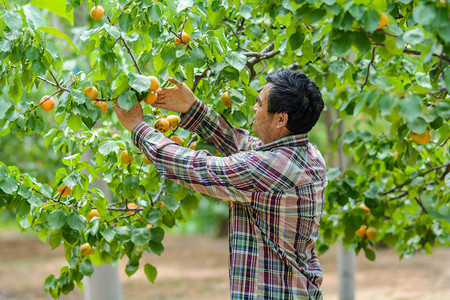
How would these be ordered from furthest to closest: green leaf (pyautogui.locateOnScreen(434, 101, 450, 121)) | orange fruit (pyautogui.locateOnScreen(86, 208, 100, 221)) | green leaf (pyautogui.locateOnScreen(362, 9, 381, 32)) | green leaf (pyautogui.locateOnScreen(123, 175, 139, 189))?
orange fruit (pyautogui.locateOnScreen(86, 208, 100, 221))
green leaf (pyautogui.locateOnScreen(123, 175, 139, 189))
green leaf (pyautogui.locateOnScreen(434, 101, 450, 121))
green leaf (pyautogui.locateOnScreen(362, 9, 381, 32))

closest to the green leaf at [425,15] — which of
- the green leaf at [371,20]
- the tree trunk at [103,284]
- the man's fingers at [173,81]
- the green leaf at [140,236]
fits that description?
the green leaf at [371,20]

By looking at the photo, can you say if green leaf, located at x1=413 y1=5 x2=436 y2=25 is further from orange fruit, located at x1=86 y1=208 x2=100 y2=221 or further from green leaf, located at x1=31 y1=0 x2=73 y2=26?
orange fruit, located at x1=86 y1=208 x2=100 y2=221

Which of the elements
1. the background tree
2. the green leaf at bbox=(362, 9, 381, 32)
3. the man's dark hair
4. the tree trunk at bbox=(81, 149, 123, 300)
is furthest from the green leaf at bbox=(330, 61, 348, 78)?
the tree trunk at bbox=(81, 149, 123, 300)

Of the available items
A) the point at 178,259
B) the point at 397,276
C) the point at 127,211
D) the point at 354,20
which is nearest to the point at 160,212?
the point at 127,211

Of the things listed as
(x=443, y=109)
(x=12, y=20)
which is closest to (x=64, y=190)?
(x=12, y=20)

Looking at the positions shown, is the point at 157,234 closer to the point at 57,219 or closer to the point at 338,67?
the point at 57,219

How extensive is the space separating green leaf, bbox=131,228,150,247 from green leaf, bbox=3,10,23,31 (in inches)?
40.1

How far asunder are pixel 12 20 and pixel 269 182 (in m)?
1.14

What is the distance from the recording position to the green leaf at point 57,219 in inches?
91.0

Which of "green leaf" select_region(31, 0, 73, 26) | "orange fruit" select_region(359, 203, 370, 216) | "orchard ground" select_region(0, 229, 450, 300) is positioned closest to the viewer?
"green leaf" select_region(31, 0, 73, 26)

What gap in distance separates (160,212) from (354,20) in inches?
53.8

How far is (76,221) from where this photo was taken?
235 cm

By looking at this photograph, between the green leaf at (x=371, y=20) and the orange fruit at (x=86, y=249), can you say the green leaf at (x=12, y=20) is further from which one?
the green leaf at (x=371, y=20)

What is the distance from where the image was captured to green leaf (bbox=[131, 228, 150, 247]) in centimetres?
Answer: 250
